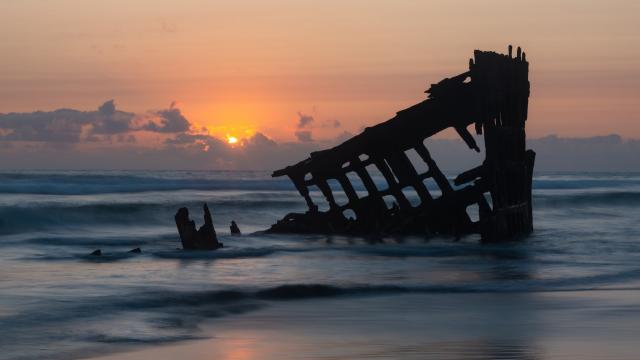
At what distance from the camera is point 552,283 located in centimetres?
1477

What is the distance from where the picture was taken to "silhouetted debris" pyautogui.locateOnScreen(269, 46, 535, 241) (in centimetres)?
1906

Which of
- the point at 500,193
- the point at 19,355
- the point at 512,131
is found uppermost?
the point at 512,131

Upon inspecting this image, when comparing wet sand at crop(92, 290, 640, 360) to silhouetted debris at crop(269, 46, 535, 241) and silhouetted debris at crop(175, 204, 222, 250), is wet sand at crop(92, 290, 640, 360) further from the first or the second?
silhouetted debris at crop(175, 204, 222, 250)

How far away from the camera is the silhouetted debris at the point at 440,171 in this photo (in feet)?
62.5

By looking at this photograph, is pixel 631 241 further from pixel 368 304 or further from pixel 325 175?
pixel 368 304

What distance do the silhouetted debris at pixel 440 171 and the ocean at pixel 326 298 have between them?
44cm

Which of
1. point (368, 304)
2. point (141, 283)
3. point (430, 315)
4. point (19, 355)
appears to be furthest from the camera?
point (141, 283)

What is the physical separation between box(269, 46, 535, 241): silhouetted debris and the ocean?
44cm

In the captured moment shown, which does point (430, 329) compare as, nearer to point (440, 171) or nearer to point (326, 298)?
point (326, 298)

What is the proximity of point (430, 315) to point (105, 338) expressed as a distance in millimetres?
3721

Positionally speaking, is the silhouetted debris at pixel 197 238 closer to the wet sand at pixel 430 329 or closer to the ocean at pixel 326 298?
the ocean at pixel 326 298

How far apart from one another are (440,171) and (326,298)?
274 inches

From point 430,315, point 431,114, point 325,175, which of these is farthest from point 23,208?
point 430,315

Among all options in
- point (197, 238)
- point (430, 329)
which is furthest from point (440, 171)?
point (430, 329)
